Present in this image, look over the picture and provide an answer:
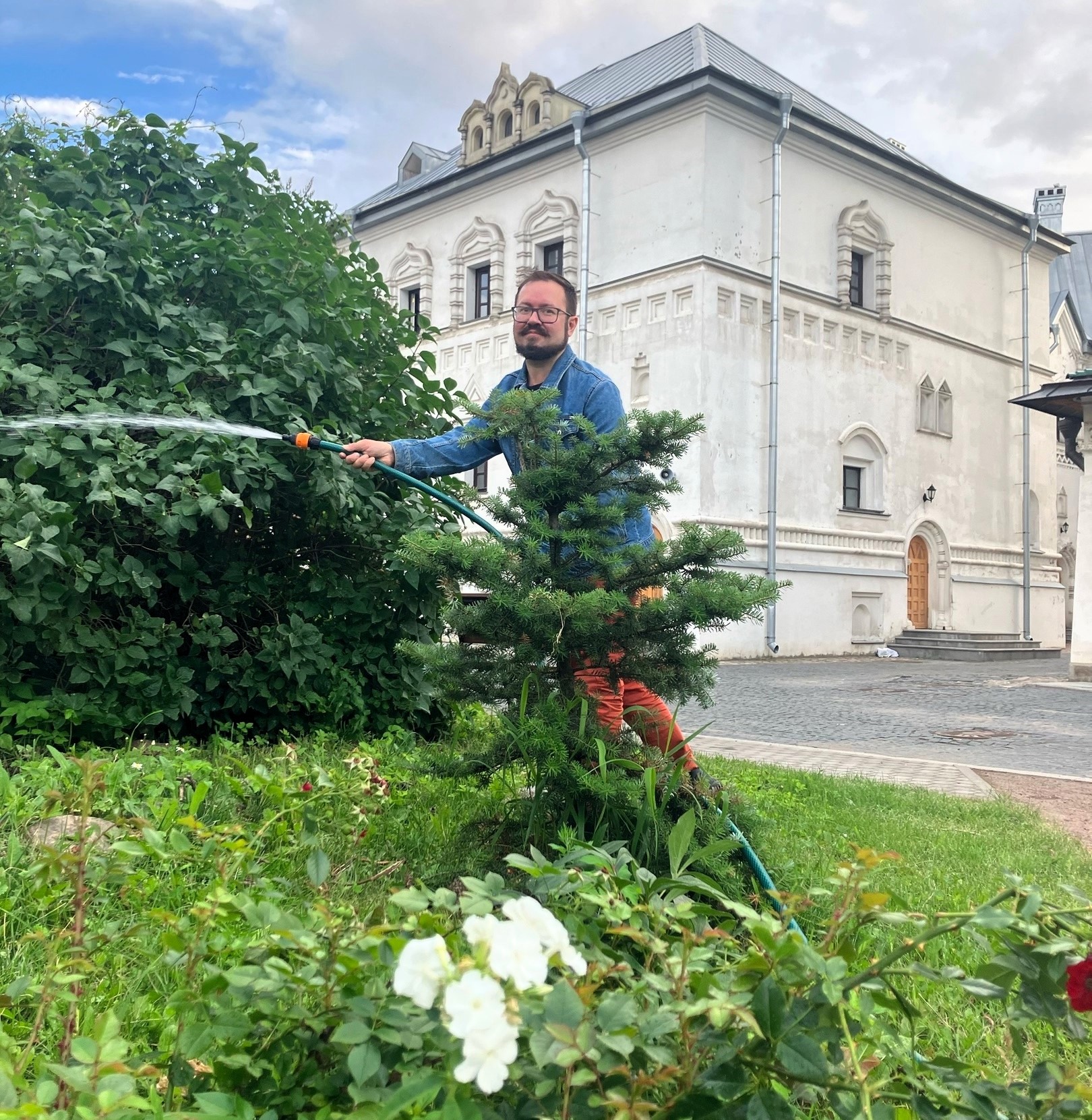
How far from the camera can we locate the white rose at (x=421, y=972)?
111 centimetres

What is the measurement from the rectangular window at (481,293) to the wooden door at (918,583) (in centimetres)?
1182

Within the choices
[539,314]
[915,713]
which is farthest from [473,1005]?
[915,713]

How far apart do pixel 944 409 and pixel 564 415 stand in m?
23.7

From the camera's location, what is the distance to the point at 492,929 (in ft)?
3.76

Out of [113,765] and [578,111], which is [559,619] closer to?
[113,765]

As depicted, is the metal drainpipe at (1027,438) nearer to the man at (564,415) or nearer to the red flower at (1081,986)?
the man at (564,415)

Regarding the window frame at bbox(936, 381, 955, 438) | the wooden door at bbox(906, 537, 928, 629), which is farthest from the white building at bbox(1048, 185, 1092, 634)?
the wooden door at bbox(906, 537, 928, 629)

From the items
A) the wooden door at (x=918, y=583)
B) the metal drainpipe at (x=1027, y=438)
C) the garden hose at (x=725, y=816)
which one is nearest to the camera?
the garden hose at (x=725, y=816)

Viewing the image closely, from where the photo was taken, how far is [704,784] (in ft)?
9.73

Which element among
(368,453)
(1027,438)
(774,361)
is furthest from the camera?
(1027,438)

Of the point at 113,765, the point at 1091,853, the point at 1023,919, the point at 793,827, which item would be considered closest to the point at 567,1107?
the point at 1023,919

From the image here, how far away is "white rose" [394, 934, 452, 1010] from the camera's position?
3.66ft

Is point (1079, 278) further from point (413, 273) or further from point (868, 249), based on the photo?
point (413, 273)

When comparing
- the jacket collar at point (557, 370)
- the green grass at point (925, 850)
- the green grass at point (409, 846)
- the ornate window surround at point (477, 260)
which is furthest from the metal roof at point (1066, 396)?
the jacket collar at point (557, 370)
